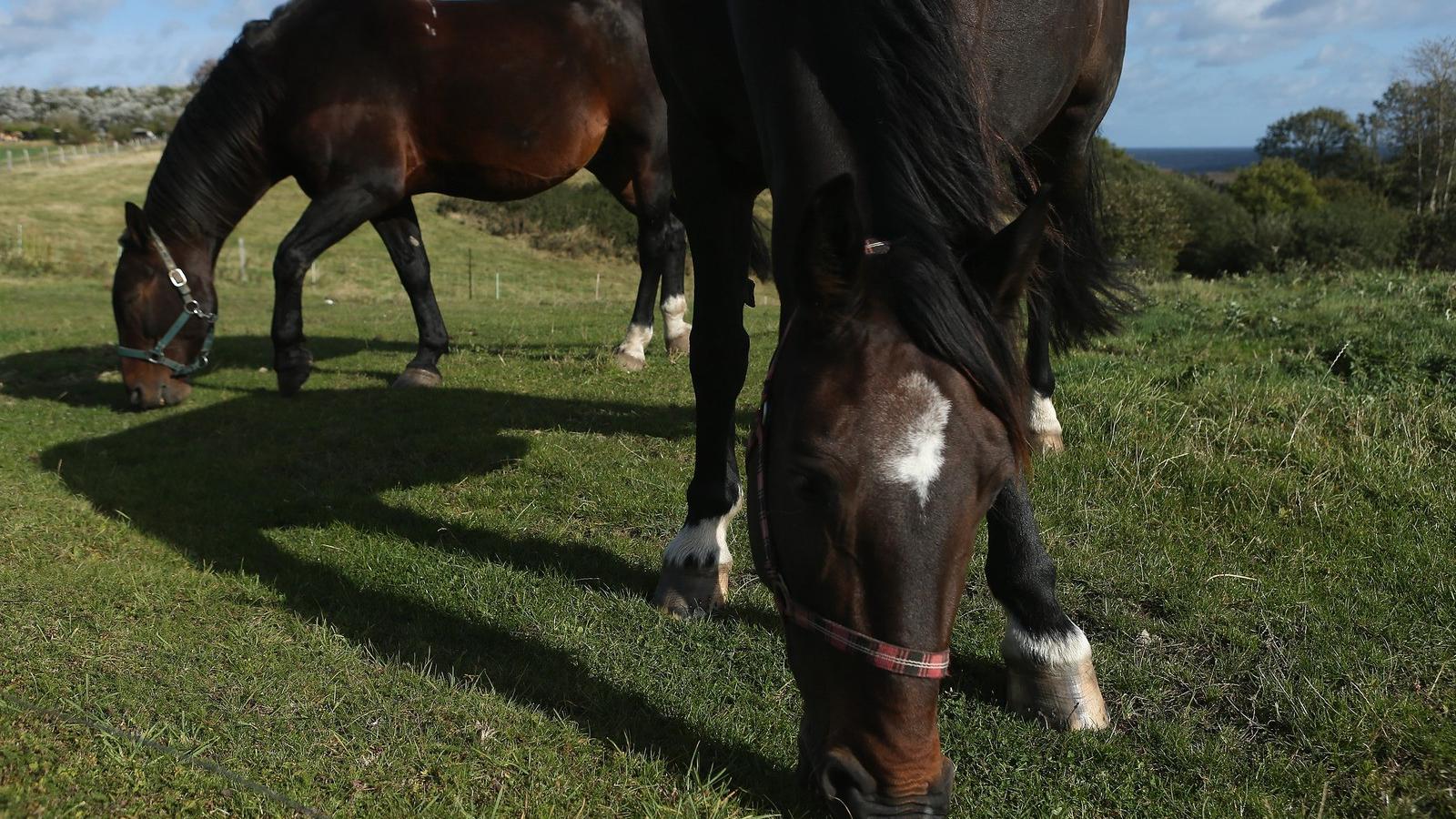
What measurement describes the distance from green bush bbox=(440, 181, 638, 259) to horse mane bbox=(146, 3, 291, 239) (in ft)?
80.0

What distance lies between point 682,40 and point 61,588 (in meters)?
3.13

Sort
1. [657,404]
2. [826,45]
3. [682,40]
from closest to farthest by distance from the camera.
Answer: [826,45] < [682,40] < [657,404]

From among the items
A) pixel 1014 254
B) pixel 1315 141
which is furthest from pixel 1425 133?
pixel 1014 254

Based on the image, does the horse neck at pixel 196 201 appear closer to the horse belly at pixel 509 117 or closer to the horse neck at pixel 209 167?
the horse neck at pixel 209 167

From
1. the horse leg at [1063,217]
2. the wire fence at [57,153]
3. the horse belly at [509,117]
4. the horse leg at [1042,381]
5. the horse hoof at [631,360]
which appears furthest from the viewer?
the wire fence at [57,153]

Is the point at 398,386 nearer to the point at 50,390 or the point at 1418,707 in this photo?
the point at 50,390

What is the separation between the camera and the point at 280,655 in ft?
10.3

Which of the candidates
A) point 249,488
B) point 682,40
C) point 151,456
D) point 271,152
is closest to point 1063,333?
point 682,40

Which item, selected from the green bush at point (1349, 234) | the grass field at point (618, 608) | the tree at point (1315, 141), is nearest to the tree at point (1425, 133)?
the green bush at point (1349, 234)

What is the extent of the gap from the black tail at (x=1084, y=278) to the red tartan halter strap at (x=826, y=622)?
2.92 metres

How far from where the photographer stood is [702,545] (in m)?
3.47

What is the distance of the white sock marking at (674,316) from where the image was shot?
7.95 m

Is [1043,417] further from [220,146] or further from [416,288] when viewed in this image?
[220,146]

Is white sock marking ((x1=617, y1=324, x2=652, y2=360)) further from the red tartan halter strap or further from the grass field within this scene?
the red tartan halter strap
